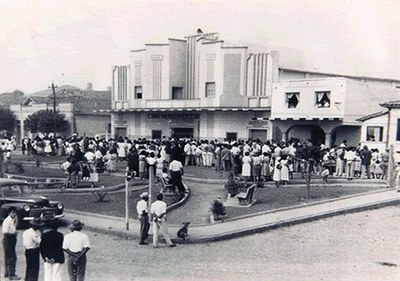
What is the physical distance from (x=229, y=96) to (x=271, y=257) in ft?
80.0

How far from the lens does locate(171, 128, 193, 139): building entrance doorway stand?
36.8m

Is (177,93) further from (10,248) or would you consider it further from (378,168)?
(10,248)

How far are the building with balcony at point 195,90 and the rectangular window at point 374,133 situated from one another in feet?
25.8

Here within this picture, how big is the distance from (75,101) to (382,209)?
127ft

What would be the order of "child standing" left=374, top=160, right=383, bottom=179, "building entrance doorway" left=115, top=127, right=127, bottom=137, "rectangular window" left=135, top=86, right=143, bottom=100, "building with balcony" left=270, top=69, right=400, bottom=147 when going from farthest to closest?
"building entrance doorway" left=115, top=127, right=127, bottom=137, "rectangular window" left=135, top=86, right=143, bottom=100, "building with balcony" left=270, top=69, right=400, bottom=147, "child standing" left=374, top=160, right=383, bottom=179

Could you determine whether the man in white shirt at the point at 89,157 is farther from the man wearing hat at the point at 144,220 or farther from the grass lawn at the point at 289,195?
Answer: the man wearing hat at the point at 144,220

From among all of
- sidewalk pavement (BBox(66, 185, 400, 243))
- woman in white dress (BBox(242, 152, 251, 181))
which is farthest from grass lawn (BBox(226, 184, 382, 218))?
woman in white dress (BBox(242, 152, 251, 181))

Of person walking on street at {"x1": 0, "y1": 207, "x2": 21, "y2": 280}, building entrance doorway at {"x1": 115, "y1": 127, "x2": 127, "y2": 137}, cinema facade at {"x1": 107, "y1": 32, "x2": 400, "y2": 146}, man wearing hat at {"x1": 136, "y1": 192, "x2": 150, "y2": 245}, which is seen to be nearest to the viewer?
person walking on street at {"x1": 0, "y1": 207, "x2": 21, "y2": 280}

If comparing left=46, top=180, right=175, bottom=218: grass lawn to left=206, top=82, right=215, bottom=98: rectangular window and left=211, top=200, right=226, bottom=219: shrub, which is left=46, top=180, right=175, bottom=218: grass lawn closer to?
left=211, top=200, right=226, bottom=219: shrub

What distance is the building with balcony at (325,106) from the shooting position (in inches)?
1094

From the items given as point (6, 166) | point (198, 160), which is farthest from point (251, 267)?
point (6, 166)

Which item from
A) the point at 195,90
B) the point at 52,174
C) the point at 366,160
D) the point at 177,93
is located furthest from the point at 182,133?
the point at 366,160

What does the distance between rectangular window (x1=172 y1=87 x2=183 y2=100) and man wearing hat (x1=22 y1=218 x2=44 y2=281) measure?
2985 cm

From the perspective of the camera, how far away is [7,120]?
156 ft
